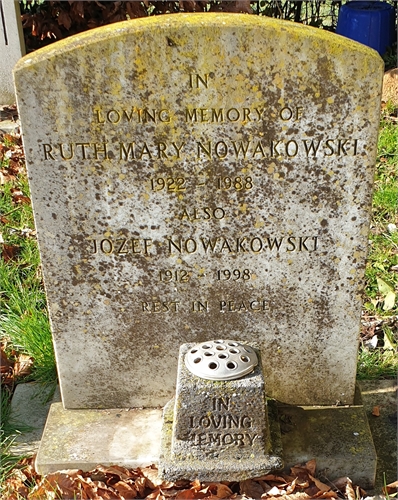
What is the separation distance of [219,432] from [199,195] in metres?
0.96

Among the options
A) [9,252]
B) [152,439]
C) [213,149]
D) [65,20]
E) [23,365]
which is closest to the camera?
[213,149]

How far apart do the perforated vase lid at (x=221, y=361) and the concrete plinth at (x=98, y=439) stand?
0.51 meters

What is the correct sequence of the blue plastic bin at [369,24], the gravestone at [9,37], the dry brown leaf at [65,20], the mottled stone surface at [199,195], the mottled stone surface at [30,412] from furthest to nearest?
the blue plastic bin at [369,24], the dry brown leaf at [65,20], the gravestone at [9,37], the mottled stone surface at [30,412], the mottled stone surface at [199,195]

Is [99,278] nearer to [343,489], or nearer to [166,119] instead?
[166,119]

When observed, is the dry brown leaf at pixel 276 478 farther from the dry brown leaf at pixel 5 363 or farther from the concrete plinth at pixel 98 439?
the dry brown leaf at pixel 5 363

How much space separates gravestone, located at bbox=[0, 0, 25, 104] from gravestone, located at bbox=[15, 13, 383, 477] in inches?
162

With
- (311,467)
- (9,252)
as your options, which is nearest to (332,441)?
(311,467)

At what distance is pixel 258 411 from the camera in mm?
2443

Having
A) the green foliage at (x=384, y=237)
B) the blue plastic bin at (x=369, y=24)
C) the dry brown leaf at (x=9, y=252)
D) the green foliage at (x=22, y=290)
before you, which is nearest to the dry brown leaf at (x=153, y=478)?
the green foliage at (x=22, y=290)

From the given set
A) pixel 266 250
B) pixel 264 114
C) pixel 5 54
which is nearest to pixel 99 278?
pixel 266 250

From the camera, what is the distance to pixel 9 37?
614 cm

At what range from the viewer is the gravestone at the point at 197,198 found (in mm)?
2244

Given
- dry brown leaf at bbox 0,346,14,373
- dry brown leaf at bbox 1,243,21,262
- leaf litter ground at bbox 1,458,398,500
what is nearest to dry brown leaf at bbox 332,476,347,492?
leaf litter ground at bbox 1,458,398,500

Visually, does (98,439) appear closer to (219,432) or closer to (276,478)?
(219,432)
